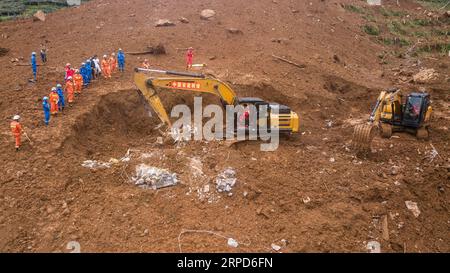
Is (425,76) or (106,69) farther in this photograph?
(425,76)

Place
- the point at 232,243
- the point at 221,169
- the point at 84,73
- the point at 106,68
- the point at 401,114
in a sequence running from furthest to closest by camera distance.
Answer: the point at 106,68 → the point at 84,73 → the point at 401,114 → the point at 221,169 → the point at 232,243

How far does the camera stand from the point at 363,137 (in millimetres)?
11766

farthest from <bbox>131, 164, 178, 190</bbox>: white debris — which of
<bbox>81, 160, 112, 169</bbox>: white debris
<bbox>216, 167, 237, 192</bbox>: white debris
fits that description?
<bbox>216, 167, 237, 192</bbox>: white debris

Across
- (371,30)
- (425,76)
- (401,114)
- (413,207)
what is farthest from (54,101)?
(371,30)

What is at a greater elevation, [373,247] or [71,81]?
[71,81]

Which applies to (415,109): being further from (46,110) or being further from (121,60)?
(46,110)

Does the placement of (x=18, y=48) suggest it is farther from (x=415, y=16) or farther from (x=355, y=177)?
(x=415, y=16)

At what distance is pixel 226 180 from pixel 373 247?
379 cm

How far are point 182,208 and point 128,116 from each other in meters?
6.01

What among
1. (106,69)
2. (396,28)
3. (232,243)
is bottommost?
(396,28)

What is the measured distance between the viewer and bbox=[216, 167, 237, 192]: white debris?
10202 millimetres

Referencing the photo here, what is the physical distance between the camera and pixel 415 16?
1261 inches

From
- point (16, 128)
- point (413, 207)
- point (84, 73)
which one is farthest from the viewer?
point (84, 73)

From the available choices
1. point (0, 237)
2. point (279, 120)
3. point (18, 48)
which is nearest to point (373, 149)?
point (279, 120)
